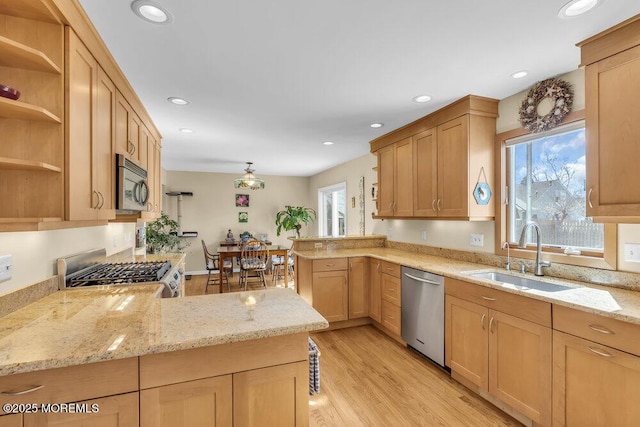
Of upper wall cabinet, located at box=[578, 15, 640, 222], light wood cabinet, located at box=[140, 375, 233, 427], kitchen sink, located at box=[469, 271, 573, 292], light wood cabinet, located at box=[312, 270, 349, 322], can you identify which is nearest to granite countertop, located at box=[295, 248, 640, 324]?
kitchen sink, located at box=[469, 271, 573, 292]

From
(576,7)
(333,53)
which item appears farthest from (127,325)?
(576,7)

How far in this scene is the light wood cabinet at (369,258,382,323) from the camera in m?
3.44

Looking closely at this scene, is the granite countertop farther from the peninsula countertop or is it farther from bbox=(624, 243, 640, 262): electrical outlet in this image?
the peninsula countertop

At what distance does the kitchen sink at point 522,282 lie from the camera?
203 centimetres

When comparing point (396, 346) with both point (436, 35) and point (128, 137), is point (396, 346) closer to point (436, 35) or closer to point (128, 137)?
point (436, 35)

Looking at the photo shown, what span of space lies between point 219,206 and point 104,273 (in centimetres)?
496

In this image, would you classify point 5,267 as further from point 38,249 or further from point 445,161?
point 445,161

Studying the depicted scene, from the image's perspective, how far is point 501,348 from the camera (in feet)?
6.57

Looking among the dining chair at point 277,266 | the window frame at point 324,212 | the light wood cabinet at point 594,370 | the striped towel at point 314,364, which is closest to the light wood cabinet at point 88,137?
the striped towel at point 314,364

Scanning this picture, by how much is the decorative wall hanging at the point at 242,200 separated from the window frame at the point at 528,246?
223 inches

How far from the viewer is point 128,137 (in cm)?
227

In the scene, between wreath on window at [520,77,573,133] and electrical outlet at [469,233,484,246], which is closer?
wreath on window at [520,77,573,133]

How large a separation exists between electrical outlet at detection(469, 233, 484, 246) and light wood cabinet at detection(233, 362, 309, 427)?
230cm

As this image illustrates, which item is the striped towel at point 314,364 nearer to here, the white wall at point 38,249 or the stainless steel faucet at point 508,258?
the white wall at point 38,249
